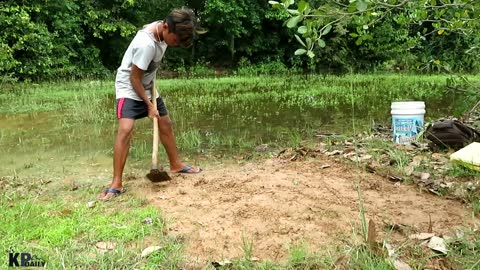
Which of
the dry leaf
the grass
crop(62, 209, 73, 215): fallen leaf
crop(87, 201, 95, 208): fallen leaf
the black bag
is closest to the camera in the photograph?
the dry leaf

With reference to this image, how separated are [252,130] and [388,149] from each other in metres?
2.37

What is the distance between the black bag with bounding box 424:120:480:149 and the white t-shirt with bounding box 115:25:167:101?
289cm

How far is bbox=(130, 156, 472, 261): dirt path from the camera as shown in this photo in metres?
2.77

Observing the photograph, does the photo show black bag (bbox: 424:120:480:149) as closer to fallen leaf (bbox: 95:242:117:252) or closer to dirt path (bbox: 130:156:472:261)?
dirt path (bbox: 130:156:472:261)

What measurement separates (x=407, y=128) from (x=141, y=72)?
9.82 feet

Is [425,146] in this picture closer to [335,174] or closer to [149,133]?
[335,174]

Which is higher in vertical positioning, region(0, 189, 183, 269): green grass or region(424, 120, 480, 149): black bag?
region(424, 120, 480, 149): black bag

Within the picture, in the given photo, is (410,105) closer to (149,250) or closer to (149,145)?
(149,145)

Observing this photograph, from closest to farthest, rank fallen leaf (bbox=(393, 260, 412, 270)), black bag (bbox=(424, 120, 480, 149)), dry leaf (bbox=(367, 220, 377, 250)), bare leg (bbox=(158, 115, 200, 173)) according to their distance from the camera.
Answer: fallen leaf (bbox=(393, 260, 412, 270)) < dry leaf (bbox=(367, 220, 377, 250)) < bare leg (bbox=(158, 115, 200, 173)) < black bag (bbox=(424, 120, 480, 149))

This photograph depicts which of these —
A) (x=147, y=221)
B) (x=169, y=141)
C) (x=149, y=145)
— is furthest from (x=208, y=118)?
(x=147, y=221)

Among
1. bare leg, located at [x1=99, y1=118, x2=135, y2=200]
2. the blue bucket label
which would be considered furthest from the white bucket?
bare leg, located at [x1=99, y1=118, x2=135, y2=200]

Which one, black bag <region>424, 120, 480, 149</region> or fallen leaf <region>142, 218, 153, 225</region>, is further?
black bag <region>424, 120, 480, 149</region>

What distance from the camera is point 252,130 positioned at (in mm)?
6773

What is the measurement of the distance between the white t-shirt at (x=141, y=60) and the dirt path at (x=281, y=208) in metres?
0.83
